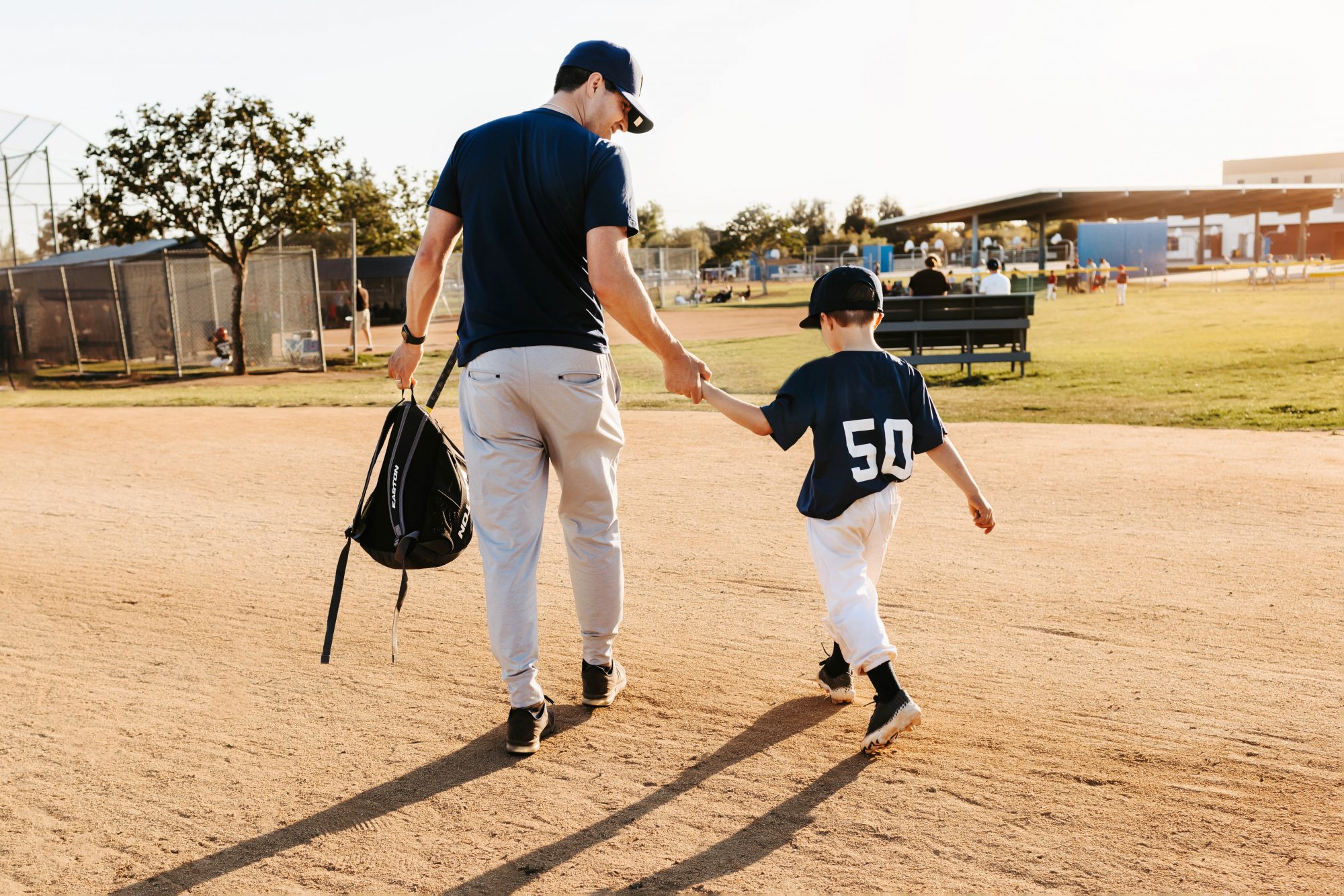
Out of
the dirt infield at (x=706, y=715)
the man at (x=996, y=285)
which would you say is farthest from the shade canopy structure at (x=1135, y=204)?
the dirt infield at (x=706, y=715)

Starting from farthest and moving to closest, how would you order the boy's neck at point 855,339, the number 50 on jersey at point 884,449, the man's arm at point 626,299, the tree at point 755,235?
the tree at point 755,235
the boy's neck at point 855,339
the number 50 on jersey at point 884,449
the man's arm at point 626,299

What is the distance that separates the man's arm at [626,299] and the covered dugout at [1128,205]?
4232 cm

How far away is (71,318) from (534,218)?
61.8 ft

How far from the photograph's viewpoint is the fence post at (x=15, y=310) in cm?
1859

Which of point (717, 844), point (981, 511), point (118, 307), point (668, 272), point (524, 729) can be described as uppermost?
point (668, 272)

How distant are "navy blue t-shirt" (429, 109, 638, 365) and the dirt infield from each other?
4.25ft

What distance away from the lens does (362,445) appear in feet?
30.5

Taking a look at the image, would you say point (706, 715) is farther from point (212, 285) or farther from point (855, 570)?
point (212, 285)

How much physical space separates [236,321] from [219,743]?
16.6 m

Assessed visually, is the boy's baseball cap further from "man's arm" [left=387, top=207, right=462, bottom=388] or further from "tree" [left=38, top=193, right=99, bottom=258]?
"tree" [left=38, top=193, right=99, bottom=258]

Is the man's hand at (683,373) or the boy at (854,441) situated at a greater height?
the man's hand at (683,373)

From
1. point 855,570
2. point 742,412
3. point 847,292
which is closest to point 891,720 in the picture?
point 855,570

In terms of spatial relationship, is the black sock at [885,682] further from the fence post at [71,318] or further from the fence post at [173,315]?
the fence post at [71,318]

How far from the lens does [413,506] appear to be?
3.63 meters
